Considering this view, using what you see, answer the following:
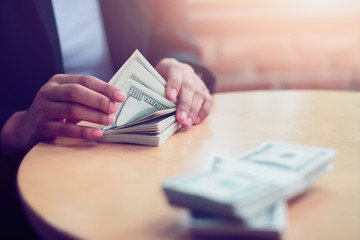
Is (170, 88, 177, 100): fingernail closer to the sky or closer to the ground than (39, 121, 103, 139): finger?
closer to the sky

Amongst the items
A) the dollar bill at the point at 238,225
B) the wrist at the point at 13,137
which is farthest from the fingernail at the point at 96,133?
the dollar bill at the point at 238,225

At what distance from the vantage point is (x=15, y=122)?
76 cm

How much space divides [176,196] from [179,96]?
0.49 m

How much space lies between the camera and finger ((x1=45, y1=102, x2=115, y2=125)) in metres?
0.69

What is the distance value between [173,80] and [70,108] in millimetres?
262

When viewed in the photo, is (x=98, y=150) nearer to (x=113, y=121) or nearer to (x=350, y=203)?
(x=113, y=121)

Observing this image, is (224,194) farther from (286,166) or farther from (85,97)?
(85,97)

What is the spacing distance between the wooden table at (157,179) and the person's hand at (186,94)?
0.04m

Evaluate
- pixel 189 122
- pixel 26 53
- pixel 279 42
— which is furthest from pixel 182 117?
pixel 279 42

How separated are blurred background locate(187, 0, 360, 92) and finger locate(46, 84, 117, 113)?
Result: 1.77 meters

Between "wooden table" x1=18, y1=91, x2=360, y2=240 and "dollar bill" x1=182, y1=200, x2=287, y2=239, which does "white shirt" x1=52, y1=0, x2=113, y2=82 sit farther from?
"dollar bill" x1=182, y1=200, x2=287, y2=239

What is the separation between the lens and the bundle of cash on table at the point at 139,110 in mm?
711

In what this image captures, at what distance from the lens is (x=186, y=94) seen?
82cm

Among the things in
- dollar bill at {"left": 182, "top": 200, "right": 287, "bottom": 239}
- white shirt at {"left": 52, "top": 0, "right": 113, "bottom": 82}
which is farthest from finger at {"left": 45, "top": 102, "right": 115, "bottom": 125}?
white shirt at {"left": 52, "top": 0, "right": 113, "bottom": 82}
